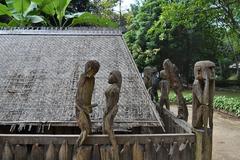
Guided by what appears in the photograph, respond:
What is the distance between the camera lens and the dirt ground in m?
9.83

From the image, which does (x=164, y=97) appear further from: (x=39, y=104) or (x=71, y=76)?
(x=39, y=104)

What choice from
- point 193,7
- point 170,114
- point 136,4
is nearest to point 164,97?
point 170,114

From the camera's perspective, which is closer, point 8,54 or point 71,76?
point 71,76

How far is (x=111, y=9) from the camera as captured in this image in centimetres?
2667

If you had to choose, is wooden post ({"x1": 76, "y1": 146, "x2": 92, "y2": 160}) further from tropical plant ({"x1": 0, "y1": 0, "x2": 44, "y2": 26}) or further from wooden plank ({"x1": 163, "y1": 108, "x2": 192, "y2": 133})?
tropical plant ({"x1": 0, "y1": 0, "x2": 44, "y2": 26})

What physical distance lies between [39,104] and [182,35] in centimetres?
2229

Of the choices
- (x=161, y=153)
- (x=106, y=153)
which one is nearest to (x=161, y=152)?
(x=161, y=153)

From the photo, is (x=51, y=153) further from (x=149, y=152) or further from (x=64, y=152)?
(x=149, y=152)

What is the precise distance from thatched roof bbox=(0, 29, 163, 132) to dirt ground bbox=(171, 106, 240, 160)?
14.7 feet

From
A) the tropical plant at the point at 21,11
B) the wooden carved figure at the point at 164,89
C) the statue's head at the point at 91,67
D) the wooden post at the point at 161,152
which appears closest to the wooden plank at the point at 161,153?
the wooden post at the point at 161,152

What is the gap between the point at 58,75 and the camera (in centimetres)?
648

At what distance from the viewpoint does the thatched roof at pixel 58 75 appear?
5.43 meters

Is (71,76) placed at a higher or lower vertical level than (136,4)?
lower

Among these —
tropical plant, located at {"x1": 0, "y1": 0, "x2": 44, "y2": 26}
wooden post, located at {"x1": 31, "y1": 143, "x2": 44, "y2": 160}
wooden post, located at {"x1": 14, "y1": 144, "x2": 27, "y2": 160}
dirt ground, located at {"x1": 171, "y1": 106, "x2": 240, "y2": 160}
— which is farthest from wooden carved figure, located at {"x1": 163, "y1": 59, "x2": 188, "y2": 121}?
tropical plant, located at {"x1": 0, "y1": 0, "x2": 44, "y2": 26}
